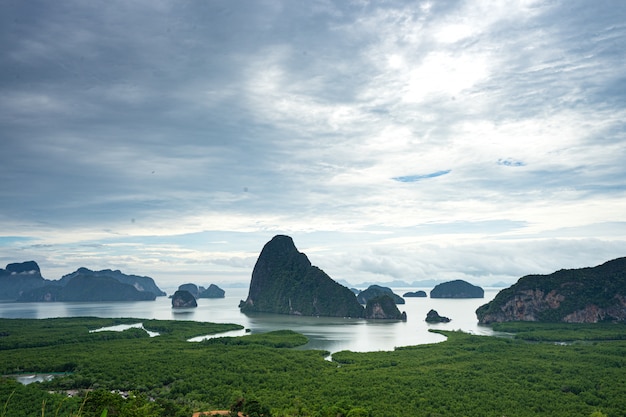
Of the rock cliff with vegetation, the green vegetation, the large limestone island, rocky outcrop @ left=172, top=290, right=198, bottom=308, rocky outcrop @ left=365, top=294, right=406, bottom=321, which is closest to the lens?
the green vegetation

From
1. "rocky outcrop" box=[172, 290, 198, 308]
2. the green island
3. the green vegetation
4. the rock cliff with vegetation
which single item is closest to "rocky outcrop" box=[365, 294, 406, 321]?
the rock cliff with vegetation

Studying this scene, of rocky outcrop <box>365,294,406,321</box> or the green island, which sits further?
rocky outcrop <box>365,294,406,321</box>

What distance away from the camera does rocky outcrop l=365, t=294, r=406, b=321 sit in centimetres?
12069

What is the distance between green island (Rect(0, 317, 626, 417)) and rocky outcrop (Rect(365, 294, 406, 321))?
54.4m

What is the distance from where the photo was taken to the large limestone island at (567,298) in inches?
3529

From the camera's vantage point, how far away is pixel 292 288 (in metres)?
146

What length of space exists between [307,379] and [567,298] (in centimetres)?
7879

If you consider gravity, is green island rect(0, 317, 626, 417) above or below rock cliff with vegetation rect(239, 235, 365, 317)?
below

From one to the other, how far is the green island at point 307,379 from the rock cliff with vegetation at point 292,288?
67.3 metres

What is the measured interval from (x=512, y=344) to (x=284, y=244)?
351 ft

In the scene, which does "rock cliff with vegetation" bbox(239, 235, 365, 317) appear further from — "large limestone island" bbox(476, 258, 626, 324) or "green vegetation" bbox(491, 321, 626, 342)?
"green vegetation" bbox(491, 321, 626, 342)

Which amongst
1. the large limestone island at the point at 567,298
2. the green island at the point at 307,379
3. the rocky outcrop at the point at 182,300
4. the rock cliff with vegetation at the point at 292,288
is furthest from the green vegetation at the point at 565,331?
the rocky outcrop at the point at 182,300

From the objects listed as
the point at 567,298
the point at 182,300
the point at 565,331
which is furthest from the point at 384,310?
the point at 182,300

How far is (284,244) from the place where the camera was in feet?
530
